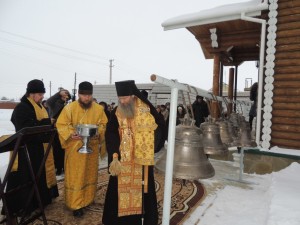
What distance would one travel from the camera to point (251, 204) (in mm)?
4273

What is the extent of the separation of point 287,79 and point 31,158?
17.0 feet

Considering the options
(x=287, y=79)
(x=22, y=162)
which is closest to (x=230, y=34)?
(x=287, y=79)

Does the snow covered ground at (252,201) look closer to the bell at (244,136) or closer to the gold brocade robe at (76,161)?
the bell at (244,136)

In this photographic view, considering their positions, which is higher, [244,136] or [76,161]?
[244,136]

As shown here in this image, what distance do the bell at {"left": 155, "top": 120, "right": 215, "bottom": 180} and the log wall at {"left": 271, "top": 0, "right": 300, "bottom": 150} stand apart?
420 cm

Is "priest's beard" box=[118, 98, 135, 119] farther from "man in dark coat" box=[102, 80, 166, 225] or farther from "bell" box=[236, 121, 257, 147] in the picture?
"bell" box=[236, 121, 257, 147]

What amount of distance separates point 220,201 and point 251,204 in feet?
1.61

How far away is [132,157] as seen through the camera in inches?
118

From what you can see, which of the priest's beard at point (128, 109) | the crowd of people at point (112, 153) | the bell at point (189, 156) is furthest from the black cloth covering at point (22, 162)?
the bell at point (189, 156)

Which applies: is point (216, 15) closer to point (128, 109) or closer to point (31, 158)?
point (128, 109)

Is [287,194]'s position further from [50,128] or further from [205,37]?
[205,37]

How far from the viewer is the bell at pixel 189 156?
2.09 m

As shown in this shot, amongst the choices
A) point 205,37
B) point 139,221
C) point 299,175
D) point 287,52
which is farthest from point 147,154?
point 205,37

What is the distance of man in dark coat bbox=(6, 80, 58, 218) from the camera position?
3.46m
